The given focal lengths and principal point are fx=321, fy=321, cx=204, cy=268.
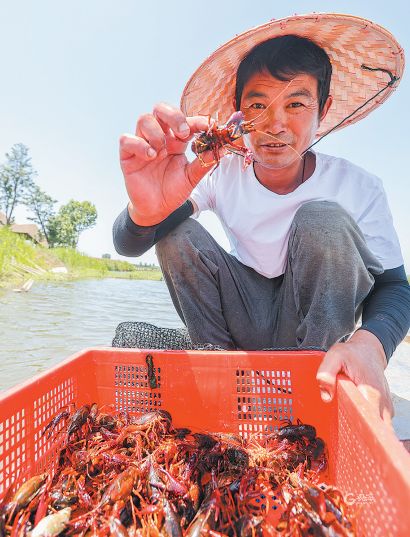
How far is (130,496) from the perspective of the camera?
103 centimetres

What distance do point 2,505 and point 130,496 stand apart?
0.37 m

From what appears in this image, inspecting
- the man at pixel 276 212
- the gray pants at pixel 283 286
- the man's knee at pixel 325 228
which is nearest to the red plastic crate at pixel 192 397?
the man at pixel 276 212

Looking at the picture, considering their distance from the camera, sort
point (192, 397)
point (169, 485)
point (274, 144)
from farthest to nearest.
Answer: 1. point (274, 144)
2. point (192, 397)
3. point (169, 485)

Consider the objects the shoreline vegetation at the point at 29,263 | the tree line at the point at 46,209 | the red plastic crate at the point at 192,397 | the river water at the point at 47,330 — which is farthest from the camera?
the tree line at the point at 46,209

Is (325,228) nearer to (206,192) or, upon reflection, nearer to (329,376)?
(329,376)

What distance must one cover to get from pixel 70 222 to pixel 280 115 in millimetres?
39944

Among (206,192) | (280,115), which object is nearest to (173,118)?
(280,115)

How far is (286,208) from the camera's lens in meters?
2.05

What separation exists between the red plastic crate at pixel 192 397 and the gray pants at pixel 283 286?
0.40 metres

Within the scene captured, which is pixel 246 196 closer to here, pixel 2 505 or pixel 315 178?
pixel 315 178

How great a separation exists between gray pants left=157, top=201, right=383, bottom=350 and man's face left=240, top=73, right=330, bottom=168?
0.36 metres

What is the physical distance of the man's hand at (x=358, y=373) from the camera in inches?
42.5

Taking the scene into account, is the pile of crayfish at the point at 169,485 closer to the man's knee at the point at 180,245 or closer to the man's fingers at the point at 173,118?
the man's knee at the point at 180,245

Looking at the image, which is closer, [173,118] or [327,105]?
[173,118]
